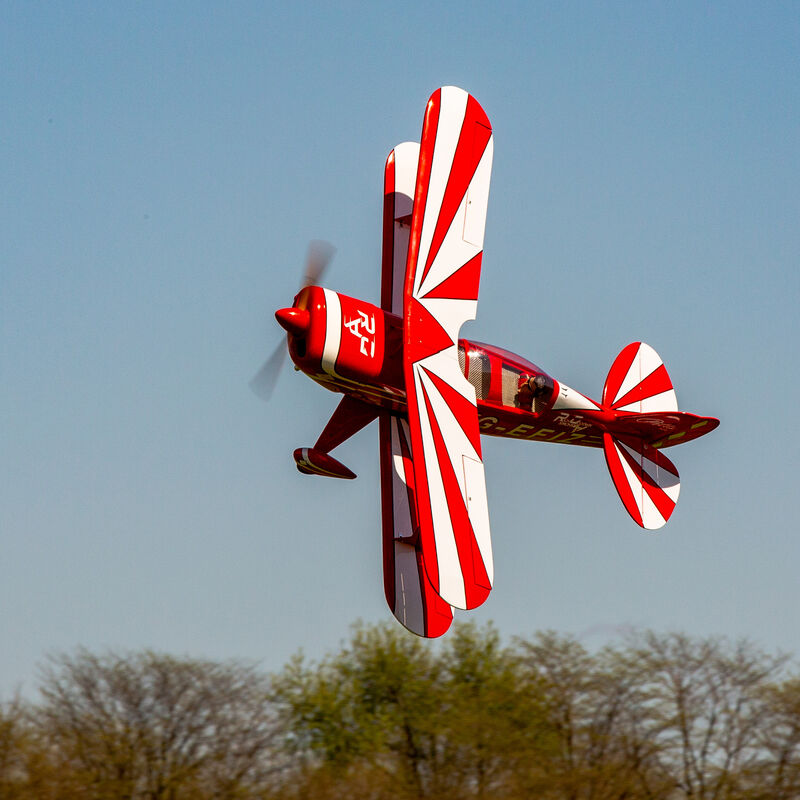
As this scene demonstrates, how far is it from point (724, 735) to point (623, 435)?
13.1 m

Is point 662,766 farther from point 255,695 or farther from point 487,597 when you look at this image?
point 487,597

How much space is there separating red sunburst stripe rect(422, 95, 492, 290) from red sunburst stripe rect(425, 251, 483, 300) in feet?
0.89

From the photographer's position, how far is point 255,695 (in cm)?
2988

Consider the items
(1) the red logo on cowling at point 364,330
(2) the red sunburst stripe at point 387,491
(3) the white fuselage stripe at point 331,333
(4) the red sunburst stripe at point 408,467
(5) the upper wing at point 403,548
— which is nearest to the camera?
(3) the white fuselage stripe at point 331,333

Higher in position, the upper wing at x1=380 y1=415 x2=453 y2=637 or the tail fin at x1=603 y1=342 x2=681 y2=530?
the tail fin at x1=603 y1=342 x2=681 y2=530

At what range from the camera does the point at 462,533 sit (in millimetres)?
13414

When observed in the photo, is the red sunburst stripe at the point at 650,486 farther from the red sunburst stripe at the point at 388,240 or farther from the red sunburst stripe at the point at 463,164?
the red sunburst stripe at the point at 463,164

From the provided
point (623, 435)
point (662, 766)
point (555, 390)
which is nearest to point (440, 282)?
point (555, 390)

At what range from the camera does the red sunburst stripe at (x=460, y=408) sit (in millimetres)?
13891

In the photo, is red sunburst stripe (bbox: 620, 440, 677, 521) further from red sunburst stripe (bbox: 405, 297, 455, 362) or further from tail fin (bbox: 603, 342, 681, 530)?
red sunburst stripe (bbox: 405, 297, 455, 362)

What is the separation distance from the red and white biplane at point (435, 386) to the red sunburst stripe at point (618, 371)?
24 cm

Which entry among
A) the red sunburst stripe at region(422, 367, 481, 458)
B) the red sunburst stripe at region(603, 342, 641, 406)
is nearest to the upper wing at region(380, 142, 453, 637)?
the red sunburst stripe at region(422, 367, 481, 458)

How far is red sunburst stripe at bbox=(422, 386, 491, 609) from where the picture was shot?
13.3 meters

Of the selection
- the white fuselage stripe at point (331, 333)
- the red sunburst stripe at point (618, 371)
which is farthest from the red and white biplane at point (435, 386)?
the red sunburst stripe at point (618, 371)
